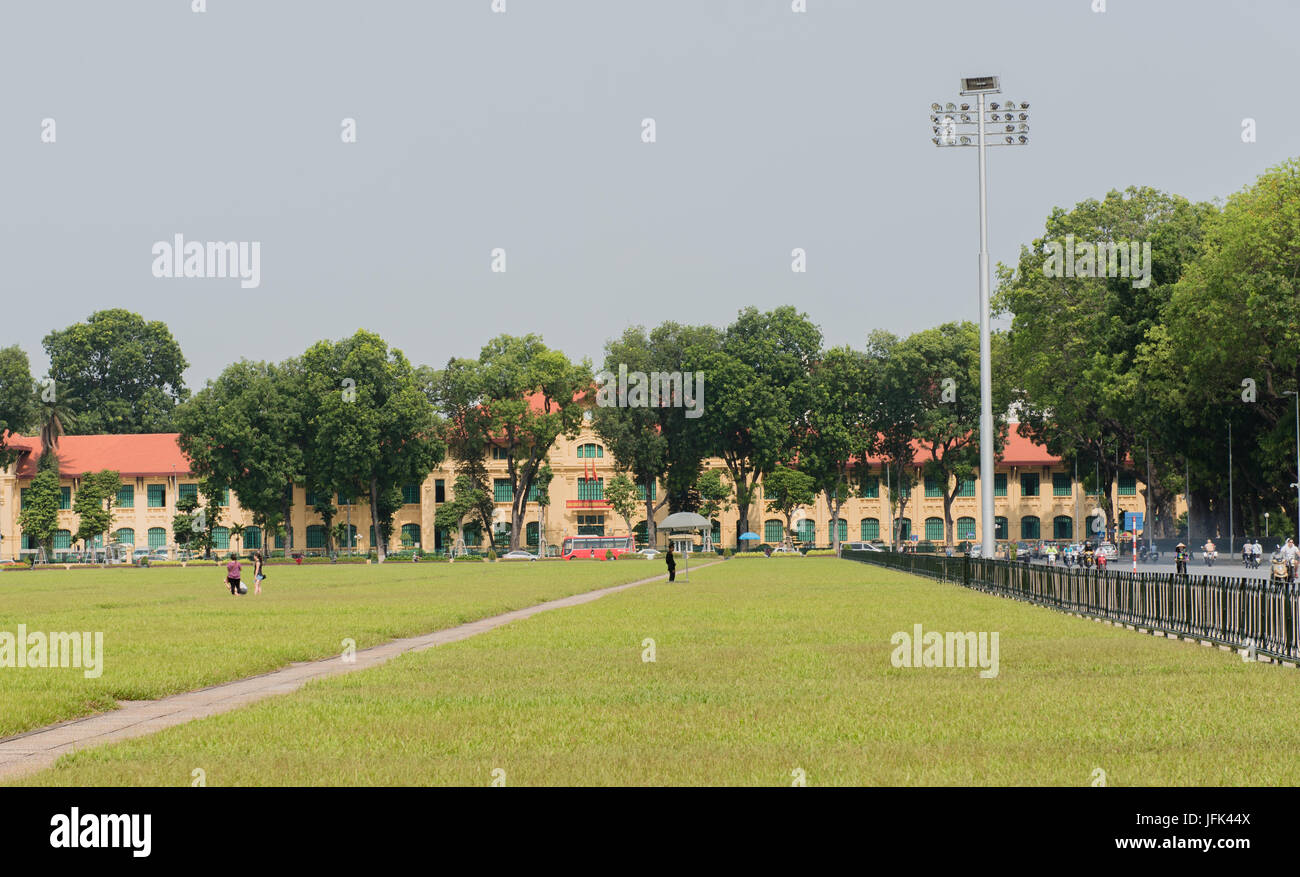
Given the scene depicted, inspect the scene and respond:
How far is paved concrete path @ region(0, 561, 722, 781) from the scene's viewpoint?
12.1 m

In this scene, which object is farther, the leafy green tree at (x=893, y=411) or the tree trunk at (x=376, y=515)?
the leafy green tree at (x=893, y=411)

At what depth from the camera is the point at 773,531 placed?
11756cm

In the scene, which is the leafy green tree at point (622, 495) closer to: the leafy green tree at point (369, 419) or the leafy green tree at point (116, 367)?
the leafy green tree at point (369, 419)

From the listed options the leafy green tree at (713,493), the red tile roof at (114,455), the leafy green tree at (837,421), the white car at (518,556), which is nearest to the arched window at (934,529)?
the leafy green tree at (837,421)

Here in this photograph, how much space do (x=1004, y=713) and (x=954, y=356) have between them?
3787 inches

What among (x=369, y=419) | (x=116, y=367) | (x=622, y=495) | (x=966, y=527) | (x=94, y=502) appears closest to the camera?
(x=369, y=419)

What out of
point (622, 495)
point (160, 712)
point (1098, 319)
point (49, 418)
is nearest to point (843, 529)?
point (622, 495)

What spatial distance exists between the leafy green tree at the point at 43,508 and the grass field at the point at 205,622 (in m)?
54.6

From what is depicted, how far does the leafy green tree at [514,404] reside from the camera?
339 feet

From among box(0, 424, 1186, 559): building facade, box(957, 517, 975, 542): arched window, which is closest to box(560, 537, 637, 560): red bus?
box(0, 424, 1186, 559): building facade

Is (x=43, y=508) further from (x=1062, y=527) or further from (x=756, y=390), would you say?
→ (x=1062, y=527)

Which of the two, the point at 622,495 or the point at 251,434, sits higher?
the point at 251,434

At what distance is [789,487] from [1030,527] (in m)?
27.0
